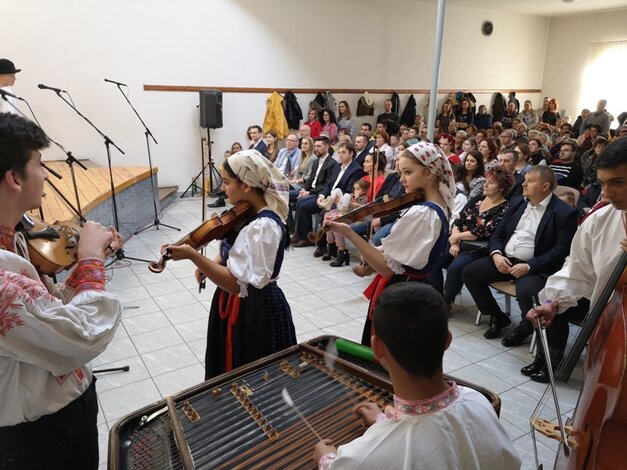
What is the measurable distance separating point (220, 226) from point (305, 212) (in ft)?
12.7

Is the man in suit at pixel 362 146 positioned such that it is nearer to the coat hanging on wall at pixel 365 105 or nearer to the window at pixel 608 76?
the coat hanging on wall at pixel 365 105

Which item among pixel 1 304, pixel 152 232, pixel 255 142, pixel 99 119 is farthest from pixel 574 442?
pixel 99 119

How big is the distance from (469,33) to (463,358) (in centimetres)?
1037

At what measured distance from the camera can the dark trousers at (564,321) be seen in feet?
9.64

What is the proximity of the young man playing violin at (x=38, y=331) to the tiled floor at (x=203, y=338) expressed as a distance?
1115 mm

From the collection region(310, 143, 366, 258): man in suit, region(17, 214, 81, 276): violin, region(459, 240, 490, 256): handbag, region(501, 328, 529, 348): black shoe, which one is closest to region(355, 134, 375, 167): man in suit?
region(310, 143, 366, 258): man in suit

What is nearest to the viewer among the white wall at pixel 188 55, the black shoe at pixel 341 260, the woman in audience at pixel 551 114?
the black shoe at pixel 341 260

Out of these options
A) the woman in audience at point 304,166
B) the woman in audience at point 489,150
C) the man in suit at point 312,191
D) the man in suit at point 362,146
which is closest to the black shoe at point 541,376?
the woman in audience at point 489,150

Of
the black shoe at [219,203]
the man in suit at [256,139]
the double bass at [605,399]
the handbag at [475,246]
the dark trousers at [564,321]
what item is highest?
the man in suit at [256,139]

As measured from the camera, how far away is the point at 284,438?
110 centimetres

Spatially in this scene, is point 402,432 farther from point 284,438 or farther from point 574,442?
point 574,442

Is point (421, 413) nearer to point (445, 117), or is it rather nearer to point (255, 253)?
point (255, 253)

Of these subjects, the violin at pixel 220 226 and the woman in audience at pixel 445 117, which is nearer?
the violin at pixel 220 226

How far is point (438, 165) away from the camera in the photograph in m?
2.09
